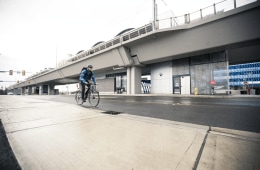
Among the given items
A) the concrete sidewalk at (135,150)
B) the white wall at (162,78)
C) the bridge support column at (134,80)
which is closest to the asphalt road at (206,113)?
the concrete sidewalk at (135,150)

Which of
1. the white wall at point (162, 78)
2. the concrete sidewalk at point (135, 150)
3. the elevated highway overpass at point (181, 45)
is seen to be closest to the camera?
the concrete sidewalk at point (135, 150)

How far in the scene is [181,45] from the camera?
1574cm

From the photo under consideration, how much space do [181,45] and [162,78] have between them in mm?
6982

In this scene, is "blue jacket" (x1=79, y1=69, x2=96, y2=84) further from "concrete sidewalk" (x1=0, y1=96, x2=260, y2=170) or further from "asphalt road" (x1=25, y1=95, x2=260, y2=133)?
"concrete sidewalk" (x1=0, y1=96, x2=260, y2=170)

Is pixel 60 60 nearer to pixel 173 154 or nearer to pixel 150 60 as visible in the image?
pixel 150 60

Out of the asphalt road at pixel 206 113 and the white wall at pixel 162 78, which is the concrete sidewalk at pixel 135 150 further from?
the white wall at pixel 162 78

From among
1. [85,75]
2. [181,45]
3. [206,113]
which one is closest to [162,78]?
[181,45]

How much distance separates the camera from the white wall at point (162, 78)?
67.3 ft

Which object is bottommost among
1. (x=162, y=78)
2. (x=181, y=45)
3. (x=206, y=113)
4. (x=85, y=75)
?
(x=206, y=113)

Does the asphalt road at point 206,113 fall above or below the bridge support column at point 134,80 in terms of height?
below

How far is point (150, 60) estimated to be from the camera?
66.0ft

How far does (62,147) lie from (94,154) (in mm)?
488

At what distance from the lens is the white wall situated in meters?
20.5

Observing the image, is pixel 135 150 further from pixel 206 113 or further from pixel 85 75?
pixel 85 75
